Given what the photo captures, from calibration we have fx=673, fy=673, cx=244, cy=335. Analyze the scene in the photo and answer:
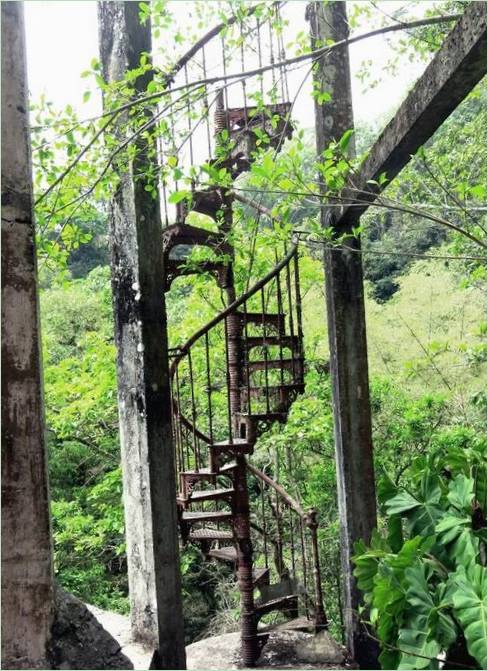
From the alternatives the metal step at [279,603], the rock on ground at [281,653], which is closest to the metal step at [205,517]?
the metal step at [279,603]

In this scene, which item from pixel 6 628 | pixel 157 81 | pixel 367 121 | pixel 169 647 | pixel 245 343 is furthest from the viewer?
pixel 367 121

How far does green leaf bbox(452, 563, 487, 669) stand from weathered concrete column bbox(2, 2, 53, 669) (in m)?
1.04

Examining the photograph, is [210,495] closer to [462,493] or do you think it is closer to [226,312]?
[226,312]

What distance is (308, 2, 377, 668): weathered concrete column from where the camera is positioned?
3.93 m

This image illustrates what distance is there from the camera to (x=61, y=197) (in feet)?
9.67

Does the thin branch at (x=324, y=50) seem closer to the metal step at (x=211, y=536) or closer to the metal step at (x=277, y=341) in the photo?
the metal step at (x=277, y=341)

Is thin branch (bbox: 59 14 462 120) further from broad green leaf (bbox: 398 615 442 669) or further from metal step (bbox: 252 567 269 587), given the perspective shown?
metal step (bbox: 252 567 269 587)

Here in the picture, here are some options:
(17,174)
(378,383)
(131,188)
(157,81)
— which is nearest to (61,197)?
(131,188)

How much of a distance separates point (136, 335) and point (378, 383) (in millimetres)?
4145

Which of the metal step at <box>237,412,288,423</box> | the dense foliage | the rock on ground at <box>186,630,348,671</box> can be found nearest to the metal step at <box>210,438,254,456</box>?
the metal step at <box>237,412,288,423</box>

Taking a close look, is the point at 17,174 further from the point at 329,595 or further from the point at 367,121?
the point at 367,121

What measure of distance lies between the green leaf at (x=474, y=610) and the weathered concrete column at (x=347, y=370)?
2.24 m

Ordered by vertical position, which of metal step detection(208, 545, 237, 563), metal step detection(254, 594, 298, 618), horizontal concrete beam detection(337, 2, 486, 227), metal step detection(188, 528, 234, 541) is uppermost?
horizontal concrete beam detection(337, 2, 486, 227)

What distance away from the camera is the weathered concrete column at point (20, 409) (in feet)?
4.40
